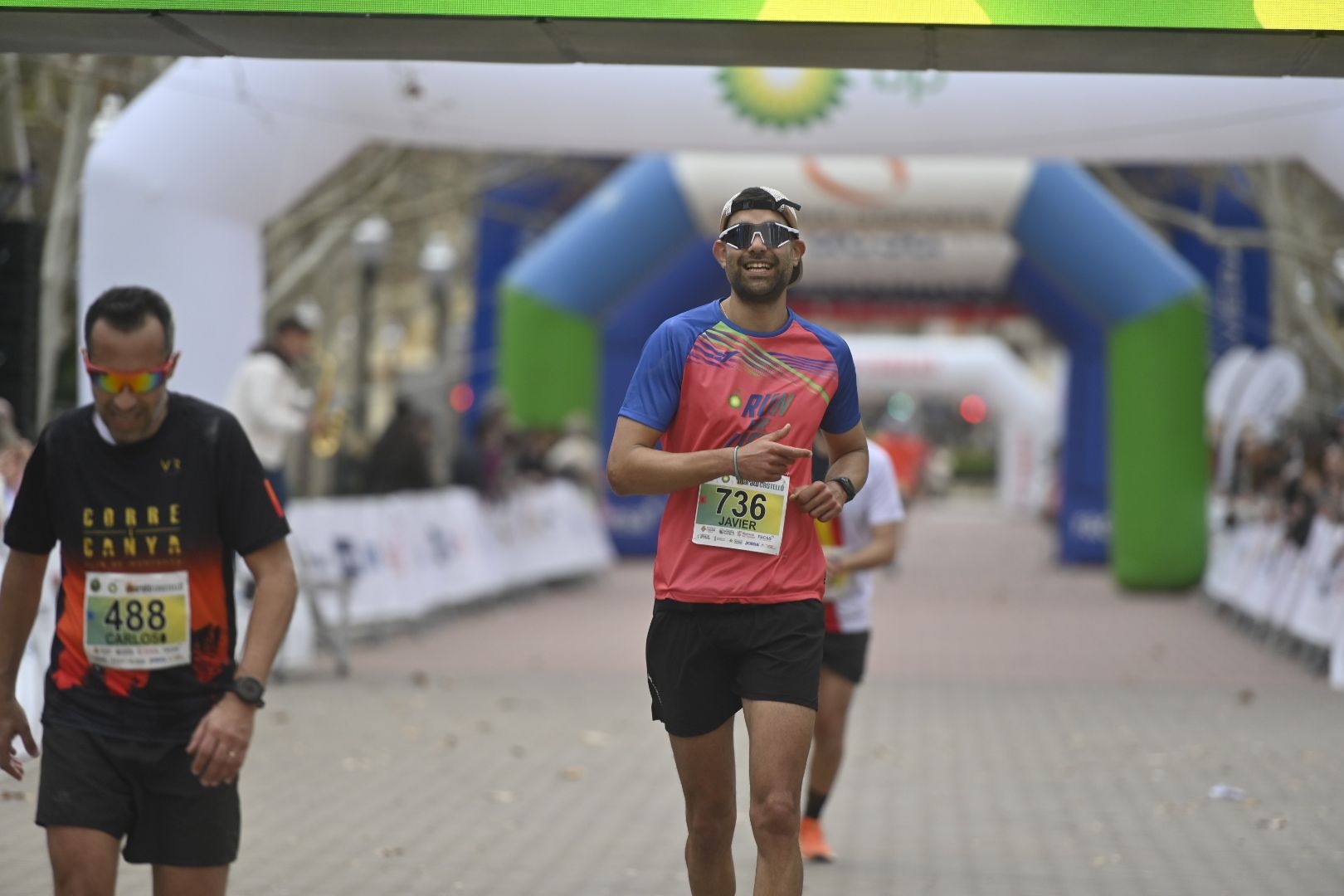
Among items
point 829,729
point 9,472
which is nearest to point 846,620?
point 829,729

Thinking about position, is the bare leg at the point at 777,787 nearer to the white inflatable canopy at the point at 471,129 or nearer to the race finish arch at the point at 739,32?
the race finish arch at the point at 739,32

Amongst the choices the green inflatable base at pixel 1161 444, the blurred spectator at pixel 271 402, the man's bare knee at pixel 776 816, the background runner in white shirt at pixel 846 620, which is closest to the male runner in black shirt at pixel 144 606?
the man's bare knee at pixel 776 816

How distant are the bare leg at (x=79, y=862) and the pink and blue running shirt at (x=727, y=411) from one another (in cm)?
141

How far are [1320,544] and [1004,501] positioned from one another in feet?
115

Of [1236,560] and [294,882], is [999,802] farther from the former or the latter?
[1236,560]

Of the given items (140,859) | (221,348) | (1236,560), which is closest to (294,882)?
(140,859)

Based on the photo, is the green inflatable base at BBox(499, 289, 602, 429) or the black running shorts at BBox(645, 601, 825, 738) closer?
the black running shorts at BBox(645, 601, 825, 738)

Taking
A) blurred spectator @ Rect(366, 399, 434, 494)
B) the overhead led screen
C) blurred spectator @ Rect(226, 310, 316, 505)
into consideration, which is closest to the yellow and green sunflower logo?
blurred spectator @ Rect(226, 310, 316, 505)

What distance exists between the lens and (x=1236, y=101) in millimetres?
11641

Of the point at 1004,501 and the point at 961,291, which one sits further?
the point at 1004,501

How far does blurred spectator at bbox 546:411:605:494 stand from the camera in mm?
20688

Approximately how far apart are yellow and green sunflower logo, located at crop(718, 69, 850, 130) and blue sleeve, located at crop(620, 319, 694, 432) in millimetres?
7945

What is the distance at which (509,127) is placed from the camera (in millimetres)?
12359

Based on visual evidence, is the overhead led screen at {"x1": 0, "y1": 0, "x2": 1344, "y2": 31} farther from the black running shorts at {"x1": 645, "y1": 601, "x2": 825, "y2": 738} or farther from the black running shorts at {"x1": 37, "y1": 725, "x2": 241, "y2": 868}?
the black running shorts at {"x1": 37, "y1": 725, "x2": 241, "y2": 868}
